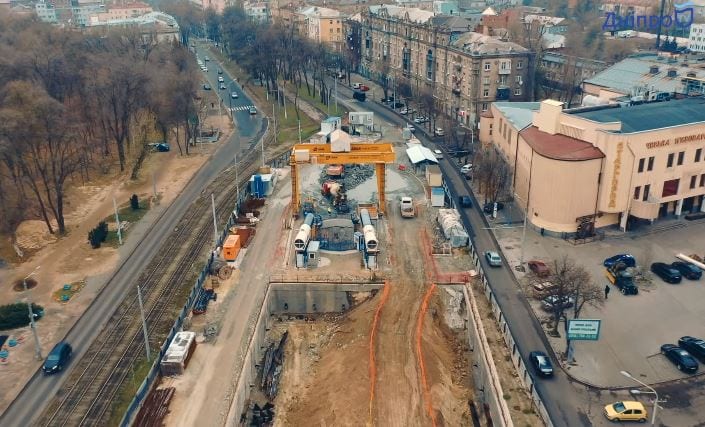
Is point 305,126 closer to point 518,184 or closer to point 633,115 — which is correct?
point 518,184

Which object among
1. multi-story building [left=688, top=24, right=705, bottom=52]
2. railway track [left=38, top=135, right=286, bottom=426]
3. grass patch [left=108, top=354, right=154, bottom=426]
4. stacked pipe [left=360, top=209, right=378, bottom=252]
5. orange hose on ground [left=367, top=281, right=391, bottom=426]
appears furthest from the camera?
multi-story building [left=688, top=24, right=705, bottom=52]

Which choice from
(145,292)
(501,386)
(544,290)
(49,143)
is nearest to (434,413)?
(501,386)

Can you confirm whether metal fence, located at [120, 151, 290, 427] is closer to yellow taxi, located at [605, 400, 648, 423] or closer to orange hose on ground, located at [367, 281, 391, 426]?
orange hose on ground, located at [367, 281, 391, 426]

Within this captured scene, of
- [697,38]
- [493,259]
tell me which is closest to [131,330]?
[493,259]

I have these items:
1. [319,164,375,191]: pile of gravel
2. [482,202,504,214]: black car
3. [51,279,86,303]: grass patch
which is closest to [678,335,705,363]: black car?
[482,202,504,214]: black car

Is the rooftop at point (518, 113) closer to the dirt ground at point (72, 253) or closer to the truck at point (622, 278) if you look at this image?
the truck at point (622, 278)

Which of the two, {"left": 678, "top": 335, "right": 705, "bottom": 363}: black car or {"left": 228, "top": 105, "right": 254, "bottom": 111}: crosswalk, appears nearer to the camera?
{"left": 678, "top": 335, "right": 705, "bottom": 363}: black car

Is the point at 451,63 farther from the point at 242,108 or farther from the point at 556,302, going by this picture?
the point at 556,302
